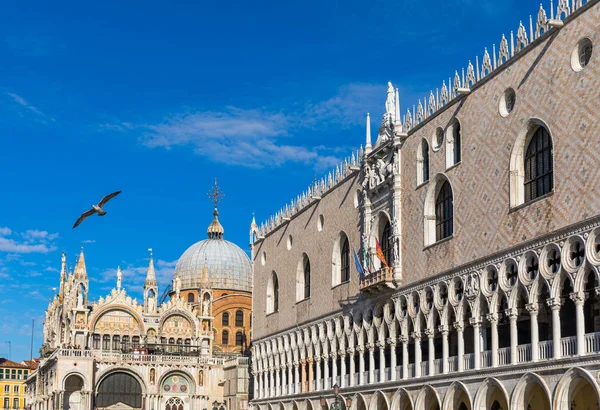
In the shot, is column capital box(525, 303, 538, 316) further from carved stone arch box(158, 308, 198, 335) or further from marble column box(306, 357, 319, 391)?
carved stone arch box(158, 308, 198, 335)

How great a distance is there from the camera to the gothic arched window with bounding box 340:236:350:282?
43188 millimetres

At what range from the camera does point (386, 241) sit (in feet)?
130

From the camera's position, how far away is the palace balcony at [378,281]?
37.1m

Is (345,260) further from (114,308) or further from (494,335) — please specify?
(114,308)

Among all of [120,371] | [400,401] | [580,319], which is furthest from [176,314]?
→ [580,319]

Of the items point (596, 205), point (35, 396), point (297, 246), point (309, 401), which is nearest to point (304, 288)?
point (297, 246)

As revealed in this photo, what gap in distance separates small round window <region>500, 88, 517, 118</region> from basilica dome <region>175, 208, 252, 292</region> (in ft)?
163

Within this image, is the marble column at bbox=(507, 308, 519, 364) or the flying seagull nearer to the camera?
the marble column at bbox=(507, 308, 519, 364)

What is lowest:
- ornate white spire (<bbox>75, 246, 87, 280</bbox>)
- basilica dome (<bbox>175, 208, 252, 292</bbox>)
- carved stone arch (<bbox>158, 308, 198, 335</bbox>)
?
carved stone arch (<bbox>158, 308, 198, 335</bbox>)

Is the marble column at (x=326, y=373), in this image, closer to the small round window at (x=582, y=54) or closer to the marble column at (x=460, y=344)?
the marble column at (x=460, y=344)

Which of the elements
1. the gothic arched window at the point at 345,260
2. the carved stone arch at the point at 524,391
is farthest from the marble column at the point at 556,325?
the gothic arched window at the point at 345,260

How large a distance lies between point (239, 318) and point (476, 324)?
157 feet

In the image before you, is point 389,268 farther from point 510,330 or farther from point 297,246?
point 297,246

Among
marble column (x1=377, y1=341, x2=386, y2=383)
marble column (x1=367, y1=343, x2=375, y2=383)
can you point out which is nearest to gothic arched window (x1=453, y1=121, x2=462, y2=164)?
marble column (x1=377, y1=341, x2=386, y2=383)
